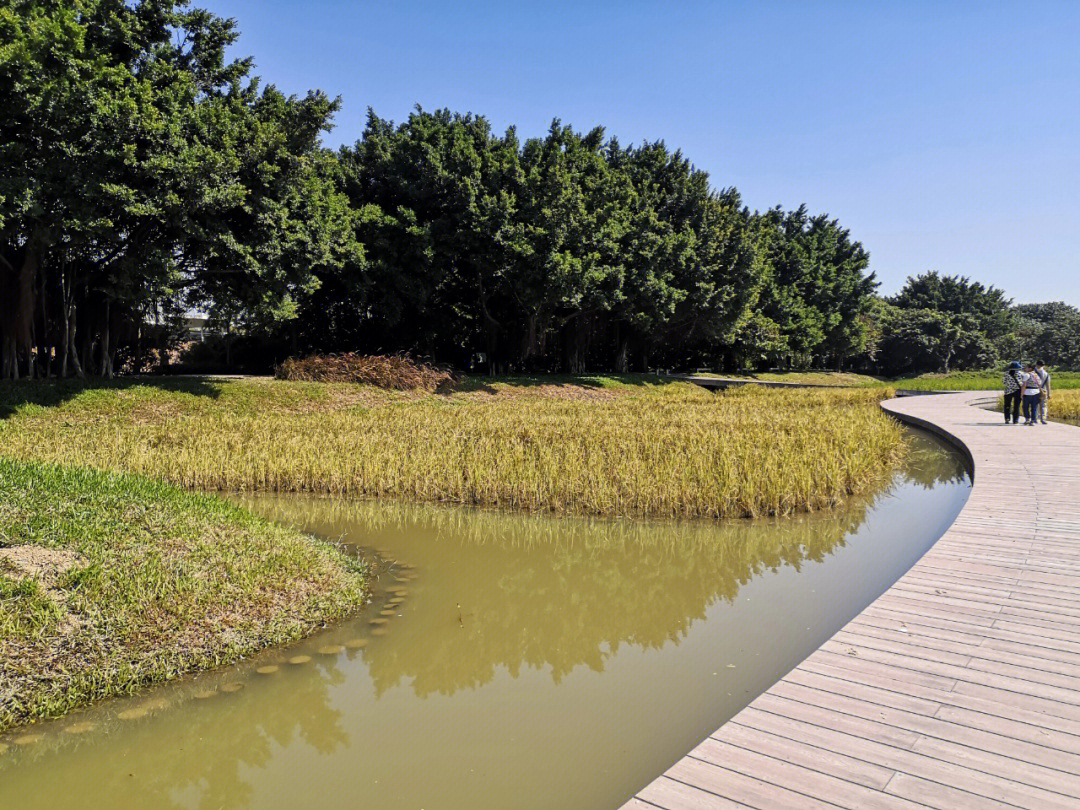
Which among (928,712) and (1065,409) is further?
(1065,409)

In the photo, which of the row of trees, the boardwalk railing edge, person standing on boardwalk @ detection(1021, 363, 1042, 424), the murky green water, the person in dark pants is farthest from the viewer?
the row of trees

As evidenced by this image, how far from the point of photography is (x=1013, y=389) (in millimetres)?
19469

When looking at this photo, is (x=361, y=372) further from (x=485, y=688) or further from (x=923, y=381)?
(x=923, y=381)

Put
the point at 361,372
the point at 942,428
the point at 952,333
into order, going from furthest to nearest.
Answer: the point at 952,333, the point at 361,372, the point at 942,428

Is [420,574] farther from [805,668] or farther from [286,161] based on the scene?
[286,161]

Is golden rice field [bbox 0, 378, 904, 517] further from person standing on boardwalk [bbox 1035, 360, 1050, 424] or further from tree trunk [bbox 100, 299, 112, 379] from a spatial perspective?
tree trunk [bbox 100, 299, 112, 379]

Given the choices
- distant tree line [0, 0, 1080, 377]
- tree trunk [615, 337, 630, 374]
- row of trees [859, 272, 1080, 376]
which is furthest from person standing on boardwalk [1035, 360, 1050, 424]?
row of trees [859, 272, 1080, 376]

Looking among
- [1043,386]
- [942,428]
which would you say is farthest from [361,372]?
[1043,386]

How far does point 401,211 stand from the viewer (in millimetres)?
30281

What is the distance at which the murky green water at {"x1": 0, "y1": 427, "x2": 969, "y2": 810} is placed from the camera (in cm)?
400

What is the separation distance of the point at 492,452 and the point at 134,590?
6.98m

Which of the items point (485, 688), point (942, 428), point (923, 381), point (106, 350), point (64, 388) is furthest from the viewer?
point (923, 381)

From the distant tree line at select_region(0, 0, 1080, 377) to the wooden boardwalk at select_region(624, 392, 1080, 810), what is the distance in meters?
18.1

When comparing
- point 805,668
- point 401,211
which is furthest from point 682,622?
point 401,211
